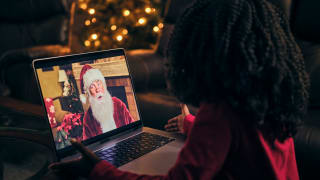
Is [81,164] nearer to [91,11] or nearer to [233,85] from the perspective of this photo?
[233,85]

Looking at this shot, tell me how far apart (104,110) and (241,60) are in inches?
19.0

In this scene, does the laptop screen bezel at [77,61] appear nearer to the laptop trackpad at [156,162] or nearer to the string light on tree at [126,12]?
the laptop trackpad at [156,162]

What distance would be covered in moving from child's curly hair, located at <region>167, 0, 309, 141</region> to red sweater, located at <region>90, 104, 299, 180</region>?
3cm

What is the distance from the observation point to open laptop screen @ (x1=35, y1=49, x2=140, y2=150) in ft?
2.63

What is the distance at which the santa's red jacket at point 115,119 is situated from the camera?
2.81 ft

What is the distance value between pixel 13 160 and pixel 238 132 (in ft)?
3.63

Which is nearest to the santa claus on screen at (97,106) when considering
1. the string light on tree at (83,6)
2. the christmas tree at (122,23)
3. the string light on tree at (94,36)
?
the christmas tree at (122,23)

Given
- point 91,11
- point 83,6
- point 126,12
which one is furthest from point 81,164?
point 83,6

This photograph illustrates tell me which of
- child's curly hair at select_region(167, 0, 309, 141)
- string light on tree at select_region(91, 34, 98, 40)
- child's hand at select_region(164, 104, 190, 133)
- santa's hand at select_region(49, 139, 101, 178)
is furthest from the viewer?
string light on tree at select_region(91, 34, 98, 40)

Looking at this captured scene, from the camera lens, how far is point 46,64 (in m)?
0.81

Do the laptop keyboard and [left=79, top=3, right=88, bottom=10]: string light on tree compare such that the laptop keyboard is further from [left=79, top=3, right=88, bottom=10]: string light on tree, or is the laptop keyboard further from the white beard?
[left=79, top=3, right=88, bottom=10]: string light on tree

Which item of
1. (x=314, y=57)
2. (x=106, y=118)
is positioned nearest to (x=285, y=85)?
(x=106, y=118)

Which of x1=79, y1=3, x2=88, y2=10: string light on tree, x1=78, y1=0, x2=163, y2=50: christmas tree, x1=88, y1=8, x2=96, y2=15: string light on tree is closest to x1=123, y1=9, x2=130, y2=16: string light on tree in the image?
x1=78, y1=0, x2=163, y2=50: christmas tree

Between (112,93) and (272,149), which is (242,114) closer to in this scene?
(272,149)
